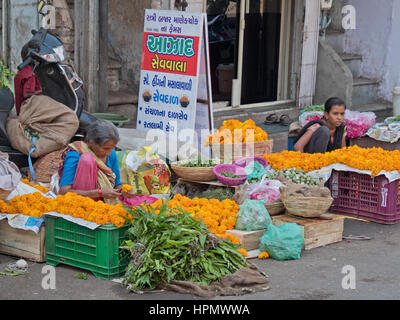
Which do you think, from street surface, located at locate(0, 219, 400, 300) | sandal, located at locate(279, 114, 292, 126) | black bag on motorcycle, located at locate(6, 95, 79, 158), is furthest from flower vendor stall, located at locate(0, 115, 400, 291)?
sandal, located at locate(279, 114, 292, 126)

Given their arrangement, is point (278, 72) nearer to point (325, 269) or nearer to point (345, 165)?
point (345, 165)

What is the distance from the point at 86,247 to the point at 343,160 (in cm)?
316

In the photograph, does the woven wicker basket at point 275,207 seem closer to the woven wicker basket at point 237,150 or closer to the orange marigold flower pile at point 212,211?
the orange marigold flower pile at point 212,211

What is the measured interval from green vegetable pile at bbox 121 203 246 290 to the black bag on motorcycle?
255 centimetres

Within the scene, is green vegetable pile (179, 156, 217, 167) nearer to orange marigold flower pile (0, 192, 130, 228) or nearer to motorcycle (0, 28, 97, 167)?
motorcycle (0, 28, 97, 167)

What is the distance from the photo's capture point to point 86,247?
5.90 meters

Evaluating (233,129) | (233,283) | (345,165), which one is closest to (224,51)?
(233,129)

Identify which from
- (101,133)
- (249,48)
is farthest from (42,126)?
(249,48)

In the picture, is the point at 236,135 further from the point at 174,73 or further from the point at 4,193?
the point at 4,193

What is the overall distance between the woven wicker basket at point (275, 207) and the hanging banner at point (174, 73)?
1.81 metres

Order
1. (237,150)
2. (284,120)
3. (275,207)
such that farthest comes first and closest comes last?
(284,120), (237,150), (275,207)

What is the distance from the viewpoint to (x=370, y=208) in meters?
7.73

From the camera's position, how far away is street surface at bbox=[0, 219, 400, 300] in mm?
5508

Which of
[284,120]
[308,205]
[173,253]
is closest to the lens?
[173,253]
